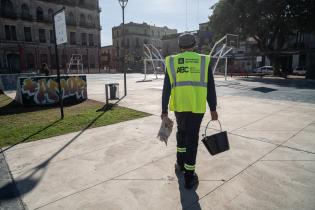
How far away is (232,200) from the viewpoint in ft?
9.71

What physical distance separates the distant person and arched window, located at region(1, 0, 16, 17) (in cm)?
5001

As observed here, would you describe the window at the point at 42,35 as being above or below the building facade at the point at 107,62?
above

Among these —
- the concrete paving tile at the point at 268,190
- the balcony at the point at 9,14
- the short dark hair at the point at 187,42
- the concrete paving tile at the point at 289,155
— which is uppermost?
the balcony at the point at 9,14

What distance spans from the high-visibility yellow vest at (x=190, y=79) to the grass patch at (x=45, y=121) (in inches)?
151

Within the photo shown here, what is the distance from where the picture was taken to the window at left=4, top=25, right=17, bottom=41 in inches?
1681

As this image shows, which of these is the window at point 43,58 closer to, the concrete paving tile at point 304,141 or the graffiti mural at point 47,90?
the graffiti mural at point 47,90

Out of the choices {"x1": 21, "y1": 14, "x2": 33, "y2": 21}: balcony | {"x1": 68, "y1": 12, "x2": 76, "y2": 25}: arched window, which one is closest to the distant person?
{"x1": 21, "y1": 14, "x2": 33, "y2": 21}: balcony

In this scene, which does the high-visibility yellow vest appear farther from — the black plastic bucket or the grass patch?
the grass patch

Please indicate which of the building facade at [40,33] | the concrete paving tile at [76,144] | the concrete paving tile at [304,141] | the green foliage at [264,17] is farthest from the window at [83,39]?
the concrete paving tile at [304,141]

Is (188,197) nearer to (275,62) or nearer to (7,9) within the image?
(275,62)

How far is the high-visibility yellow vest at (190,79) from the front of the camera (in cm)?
318

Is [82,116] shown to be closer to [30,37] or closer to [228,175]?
[228,175]

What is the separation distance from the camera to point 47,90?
1041 centimetres

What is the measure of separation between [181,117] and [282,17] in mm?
→ 29194
